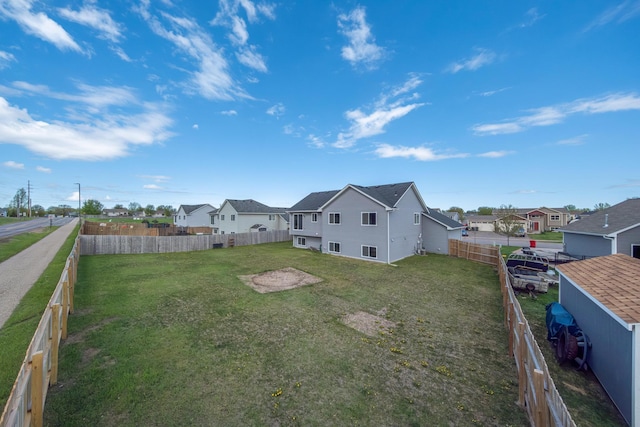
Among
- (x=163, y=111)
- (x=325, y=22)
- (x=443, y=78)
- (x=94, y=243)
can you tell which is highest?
(x=325, y=22)

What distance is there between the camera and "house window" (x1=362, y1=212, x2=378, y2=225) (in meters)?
19.4

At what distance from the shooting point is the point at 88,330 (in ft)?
24.6

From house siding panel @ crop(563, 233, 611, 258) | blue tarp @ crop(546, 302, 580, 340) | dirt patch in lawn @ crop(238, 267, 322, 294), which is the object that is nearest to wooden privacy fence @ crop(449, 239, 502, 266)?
house siding panel @ crop(563, 233, 611, 258)

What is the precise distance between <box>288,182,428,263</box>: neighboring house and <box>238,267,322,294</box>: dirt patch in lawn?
6656 mm

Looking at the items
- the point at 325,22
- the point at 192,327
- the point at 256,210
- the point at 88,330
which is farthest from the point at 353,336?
the point at 256,210

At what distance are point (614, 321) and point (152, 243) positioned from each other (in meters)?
28.0

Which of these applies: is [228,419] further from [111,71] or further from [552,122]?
[552,122]

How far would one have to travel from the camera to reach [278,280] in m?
13.9

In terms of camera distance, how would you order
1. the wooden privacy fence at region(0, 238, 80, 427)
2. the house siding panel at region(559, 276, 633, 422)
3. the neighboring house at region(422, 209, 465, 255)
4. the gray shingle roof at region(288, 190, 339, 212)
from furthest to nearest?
1. the gray shingle roof at region(288, 190, 339, 212)
2. the neighboring house at region(422, 209, 465, 255)
3. the house siding panel at region(559, 276, 633, 422)
4. the wooden privacy fence at region(0, 238, 80, 427)

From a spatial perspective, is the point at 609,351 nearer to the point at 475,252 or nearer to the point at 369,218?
the point at 369,218

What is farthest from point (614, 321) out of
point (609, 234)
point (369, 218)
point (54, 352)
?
point (369, 218)

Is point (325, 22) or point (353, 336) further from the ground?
point (325, 22)

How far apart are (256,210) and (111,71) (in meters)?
23.0

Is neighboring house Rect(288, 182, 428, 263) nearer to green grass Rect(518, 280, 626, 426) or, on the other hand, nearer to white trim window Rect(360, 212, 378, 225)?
white trim window Rect(360, 212, 378, 225)
